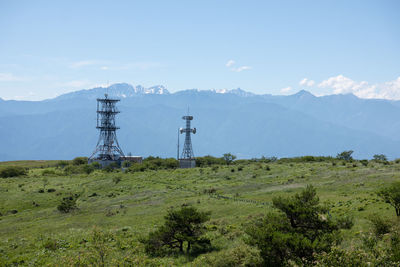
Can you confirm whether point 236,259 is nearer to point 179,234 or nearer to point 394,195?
point 179,234

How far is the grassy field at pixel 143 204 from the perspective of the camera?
24500mm

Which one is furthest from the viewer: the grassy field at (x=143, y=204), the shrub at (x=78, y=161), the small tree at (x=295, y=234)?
the shrub at (x=78, y=161)

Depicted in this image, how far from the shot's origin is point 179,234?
24.7 meters

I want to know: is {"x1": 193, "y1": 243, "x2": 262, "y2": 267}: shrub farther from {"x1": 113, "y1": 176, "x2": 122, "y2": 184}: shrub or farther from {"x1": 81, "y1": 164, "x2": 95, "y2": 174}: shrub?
{"x1": 81, "y1": 164, "x2": 95, "y2": 174}: shrub

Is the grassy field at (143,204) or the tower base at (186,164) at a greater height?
the grassy field at (143,204)

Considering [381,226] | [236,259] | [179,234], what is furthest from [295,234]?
[179,234]

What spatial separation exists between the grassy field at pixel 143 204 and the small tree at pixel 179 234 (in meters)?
1.21

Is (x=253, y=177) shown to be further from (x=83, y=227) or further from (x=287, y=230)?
(x=287, y=230)

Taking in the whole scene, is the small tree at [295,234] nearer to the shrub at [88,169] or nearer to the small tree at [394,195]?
the small tree at [394,195]

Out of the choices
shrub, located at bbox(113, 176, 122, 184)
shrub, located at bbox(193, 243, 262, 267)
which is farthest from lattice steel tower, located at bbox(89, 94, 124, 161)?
shrub, located at bbox(193, 243, 262, 267)

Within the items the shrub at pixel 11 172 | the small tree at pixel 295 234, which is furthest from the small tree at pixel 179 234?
the shrub at pixel 11 172

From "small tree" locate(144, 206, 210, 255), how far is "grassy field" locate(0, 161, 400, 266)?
3.98 feet

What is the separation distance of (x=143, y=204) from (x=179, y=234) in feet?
75.6

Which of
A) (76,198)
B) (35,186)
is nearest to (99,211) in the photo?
(76,198)
